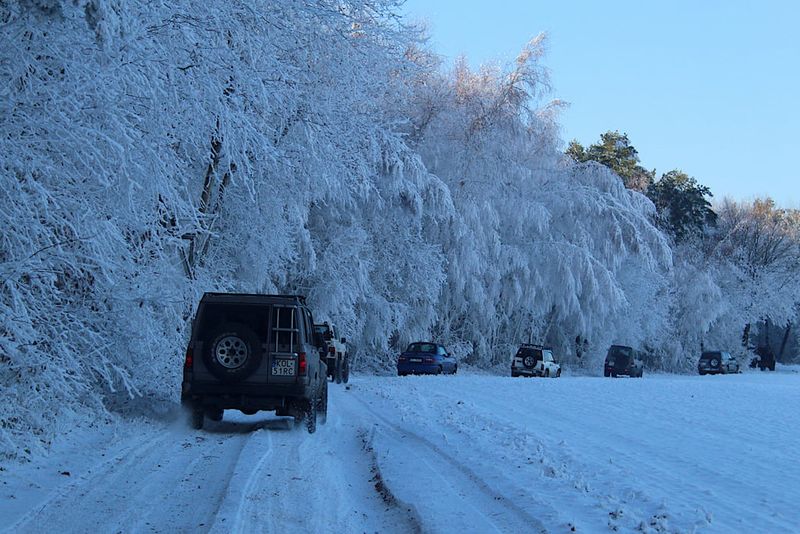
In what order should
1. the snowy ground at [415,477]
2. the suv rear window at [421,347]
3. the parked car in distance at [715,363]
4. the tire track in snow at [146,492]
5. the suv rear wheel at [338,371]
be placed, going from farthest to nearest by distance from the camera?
1. the parked car in distance at [715,363]
2. the suv rear window at [421,347]
3. the suv rear wheel at [338,371]
4. the snowy ground at [415,477]
5. the tire track in snow at [146,492]

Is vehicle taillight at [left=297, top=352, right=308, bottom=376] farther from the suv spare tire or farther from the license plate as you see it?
the suv spare tire

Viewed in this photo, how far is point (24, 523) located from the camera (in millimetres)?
6668

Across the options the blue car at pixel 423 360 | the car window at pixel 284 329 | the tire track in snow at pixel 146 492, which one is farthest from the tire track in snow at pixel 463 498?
the blue car at pixel 423 360

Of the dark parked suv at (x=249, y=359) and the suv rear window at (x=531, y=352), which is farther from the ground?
the suv rear window at (x=531, y=352)

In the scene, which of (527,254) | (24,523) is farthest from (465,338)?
(24,523)

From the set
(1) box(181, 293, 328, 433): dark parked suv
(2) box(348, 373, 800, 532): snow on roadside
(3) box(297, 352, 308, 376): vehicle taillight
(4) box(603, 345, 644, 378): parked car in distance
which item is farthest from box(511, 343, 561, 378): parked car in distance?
(3) box(297, 352, 308, 376): vehicle taillight

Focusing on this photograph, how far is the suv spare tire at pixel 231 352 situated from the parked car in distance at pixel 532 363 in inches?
1078

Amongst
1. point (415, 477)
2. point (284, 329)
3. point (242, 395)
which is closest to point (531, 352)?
point (284, 329)

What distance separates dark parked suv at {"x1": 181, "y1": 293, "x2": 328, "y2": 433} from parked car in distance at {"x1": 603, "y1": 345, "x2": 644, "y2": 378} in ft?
115

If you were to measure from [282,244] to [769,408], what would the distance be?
13.4 meters

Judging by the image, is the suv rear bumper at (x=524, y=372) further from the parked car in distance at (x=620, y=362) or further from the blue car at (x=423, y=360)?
the parked car in distance at (x=620, y=362)

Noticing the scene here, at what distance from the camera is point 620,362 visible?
151 ft

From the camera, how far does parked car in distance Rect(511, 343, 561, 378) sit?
38500 mm

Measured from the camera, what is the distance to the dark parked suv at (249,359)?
1248 cm
